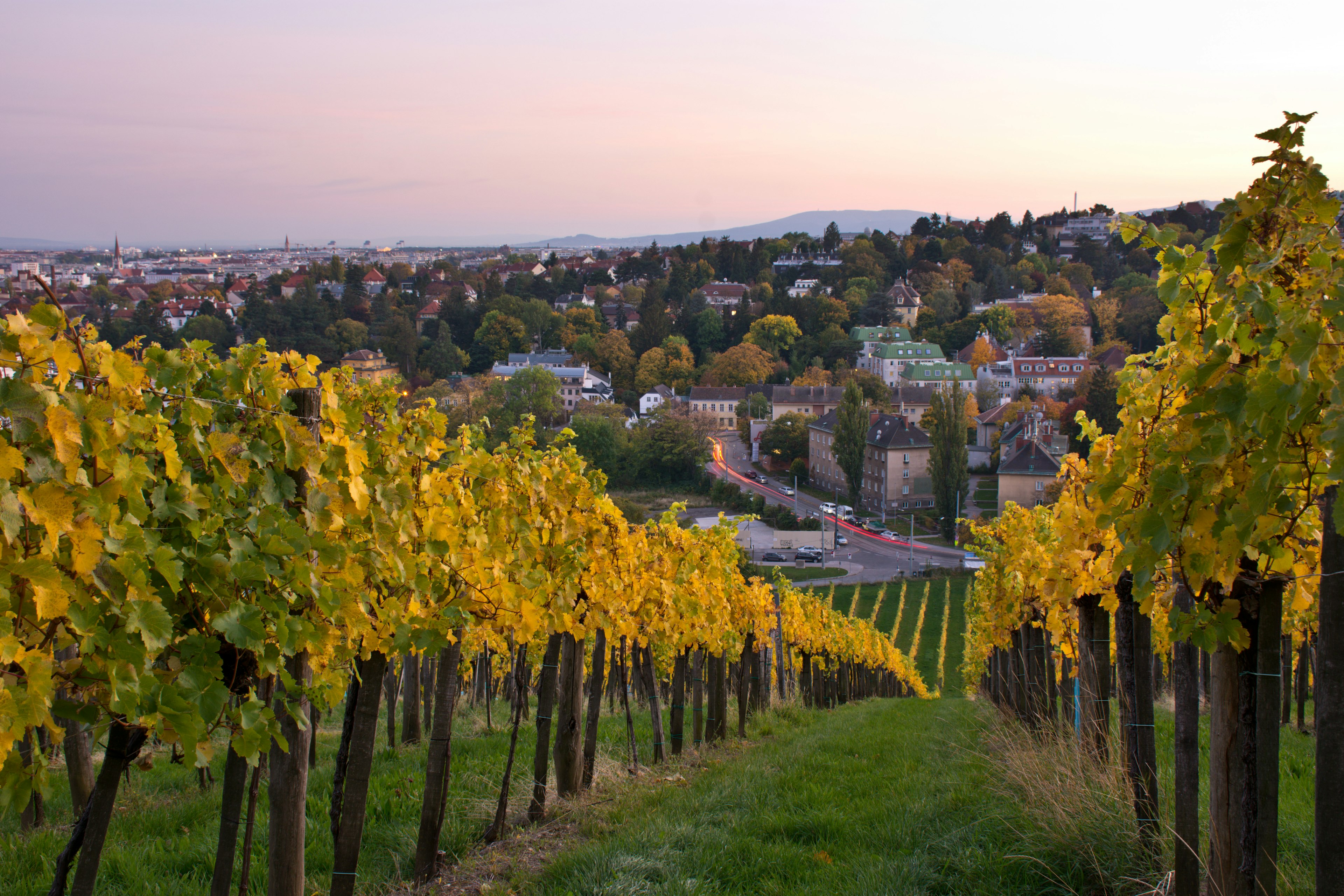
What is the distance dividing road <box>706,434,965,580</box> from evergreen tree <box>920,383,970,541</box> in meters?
2.59

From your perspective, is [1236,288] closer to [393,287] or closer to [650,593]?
[650,593]

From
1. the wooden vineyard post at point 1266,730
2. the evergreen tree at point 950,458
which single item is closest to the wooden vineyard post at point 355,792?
the wooden vineyard post at point 1266,730

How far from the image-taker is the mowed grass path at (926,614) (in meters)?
31.1

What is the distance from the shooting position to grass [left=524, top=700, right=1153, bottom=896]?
4535 mm

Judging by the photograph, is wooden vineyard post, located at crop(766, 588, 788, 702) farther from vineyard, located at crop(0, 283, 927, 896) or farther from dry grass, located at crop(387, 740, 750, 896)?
vineyard, located at crop(0, 283, 927, 896)

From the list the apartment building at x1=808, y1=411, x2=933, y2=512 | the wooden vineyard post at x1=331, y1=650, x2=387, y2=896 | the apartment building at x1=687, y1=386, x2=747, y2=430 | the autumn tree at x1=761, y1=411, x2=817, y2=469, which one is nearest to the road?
the apartment building at x1=808, y1=411, x2=933, y2=512

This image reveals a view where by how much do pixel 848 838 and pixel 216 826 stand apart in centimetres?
451

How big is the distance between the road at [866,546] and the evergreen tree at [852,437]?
142 inches

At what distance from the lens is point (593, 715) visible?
7.55 metres

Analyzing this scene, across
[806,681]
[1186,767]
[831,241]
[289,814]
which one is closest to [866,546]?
[806,681]

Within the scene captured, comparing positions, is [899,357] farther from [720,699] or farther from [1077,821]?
[1077,821]

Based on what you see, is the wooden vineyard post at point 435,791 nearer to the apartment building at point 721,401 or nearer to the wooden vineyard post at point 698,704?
the wooden vineyard post at point 698,704

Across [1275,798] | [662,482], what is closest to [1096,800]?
[1275,798]

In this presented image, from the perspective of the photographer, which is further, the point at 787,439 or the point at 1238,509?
the point at 787,439
